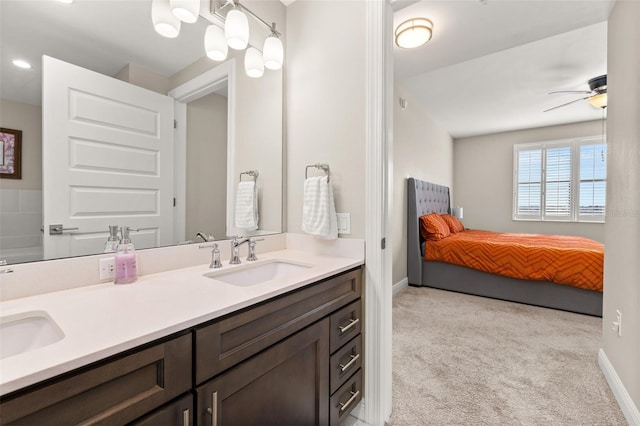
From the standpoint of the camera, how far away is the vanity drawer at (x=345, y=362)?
1247mm

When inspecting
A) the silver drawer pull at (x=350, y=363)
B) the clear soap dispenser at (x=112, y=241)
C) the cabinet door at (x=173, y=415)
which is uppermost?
the clear soap dispenser at (x=112, y=241)

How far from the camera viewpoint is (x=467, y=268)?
11.4 feet

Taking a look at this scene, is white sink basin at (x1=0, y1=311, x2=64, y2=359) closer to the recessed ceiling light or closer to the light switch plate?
the recessed ceiling light

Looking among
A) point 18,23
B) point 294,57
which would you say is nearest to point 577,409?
point 294,57

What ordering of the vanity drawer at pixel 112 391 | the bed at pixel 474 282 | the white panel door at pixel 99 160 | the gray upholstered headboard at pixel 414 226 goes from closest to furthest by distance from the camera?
the vanity drawer at pixel 112 391 < the white panel door at pixel 99 160 < the bed at pixel 474 282 < the gray upholstered headboard at pixel 414 226

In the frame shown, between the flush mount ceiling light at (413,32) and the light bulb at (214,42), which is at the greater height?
the flush mount ceiling light at (413,32)

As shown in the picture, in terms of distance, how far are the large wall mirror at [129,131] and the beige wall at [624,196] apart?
1.91 metres

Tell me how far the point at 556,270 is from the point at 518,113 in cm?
292

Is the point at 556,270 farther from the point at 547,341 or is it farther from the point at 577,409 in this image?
the point at 577,409

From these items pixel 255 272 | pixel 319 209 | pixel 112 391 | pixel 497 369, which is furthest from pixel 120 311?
pixel 497 369

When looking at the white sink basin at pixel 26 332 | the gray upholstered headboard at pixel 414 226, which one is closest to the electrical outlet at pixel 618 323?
the gray upholstered headboard at pixel 414 226

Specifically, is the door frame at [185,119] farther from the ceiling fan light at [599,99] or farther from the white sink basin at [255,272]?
the ceiling fan light at [599,99]

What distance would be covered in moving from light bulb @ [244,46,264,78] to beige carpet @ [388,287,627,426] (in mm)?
2093

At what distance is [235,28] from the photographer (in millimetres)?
1413
